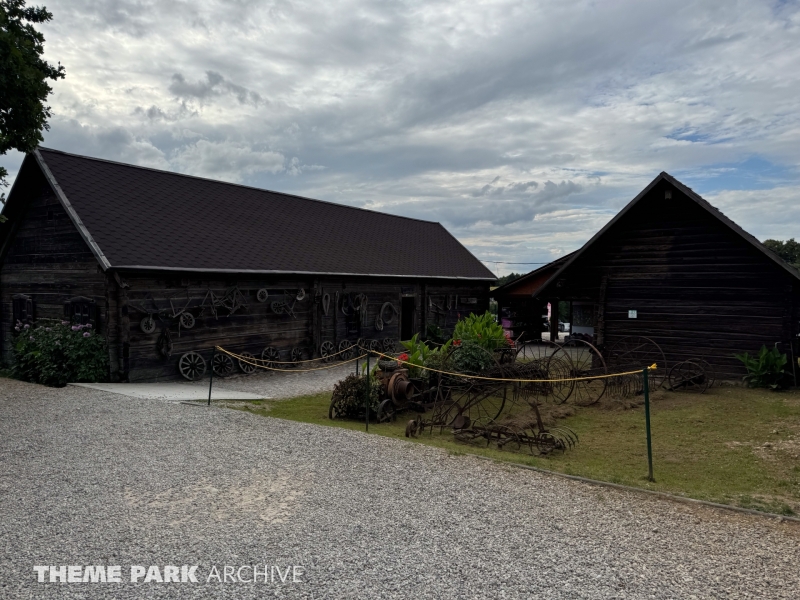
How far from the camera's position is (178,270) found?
49.4ft

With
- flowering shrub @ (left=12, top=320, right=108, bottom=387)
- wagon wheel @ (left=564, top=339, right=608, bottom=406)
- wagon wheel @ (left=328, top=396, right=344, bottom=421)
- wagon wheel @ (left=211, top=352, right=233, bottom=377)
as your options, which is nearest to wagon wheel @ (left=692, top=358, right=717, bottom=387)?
wagon wheel @ (left=564, top=339, right=608, bottom=406)

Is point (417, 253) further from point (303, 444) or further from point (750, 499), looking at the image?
point (750, 499)

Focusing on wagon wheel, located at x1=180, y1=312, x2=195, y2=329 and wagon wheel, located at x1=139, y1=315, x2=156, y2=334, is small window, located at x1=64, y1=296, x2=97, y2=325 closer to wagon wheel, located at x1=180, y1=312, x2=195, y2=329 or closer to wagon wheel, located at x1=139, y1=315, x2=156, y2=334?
wagon wheel, located at x1=139, y1=315, x2=156, y2=334

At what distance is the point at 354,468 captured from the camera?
7.85m

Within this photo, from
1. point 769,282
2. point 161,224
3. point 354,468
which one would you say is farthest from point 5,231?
point 769,282

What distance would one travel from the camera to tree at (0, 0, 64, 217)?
11.2 m

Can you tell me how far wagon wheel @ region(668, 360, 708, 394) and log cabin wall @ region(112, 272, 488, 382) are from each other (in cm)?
1126

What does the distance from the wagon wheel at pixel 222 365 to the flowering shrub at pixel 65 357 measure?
302 cm

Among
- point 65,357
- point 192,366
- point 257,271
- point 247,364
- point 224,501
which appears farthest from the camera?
point 247,364

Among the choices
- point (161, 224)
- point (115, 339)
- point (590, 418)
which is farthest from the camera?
point (161, 224)

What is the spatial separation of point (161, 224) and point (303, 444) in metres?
10.7

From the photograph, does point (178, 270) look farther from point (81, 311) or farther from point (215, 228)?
point (215, 228)

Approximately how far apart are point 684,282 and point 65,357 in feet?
56.5

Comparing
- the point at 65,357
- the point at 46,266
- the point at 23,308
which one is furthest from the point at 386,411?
the point at 23,308
